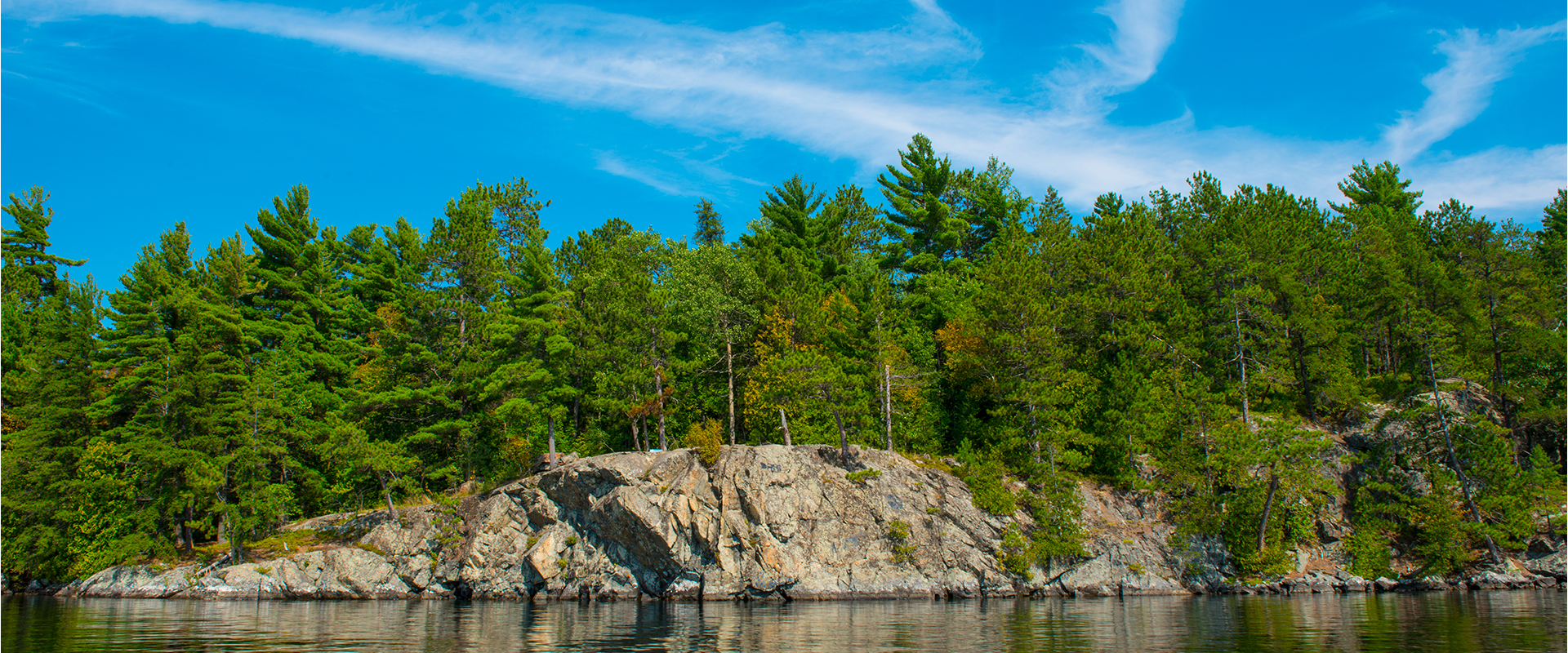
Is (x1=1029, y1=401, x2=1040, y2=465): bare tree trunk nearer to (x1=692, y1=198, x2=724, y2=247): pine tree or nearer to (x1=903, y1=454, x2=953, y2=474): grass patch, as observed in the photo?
(x1=903, y1=454, x2=953, y2=474): grass patch

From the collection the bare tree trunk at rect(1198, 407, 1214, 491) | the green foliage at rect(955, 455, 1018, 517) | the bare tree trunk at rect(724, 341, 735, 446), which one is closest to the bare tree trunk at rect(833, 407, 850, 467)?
the green foliage at rect(955, 455, 1018, 517)

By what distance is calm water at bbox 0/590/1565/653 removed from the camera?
1931 cm

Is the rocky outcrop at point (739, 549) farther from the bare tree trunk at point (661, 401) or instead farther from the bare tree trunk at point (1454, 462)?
the bare tree trunk at point (661, 401)

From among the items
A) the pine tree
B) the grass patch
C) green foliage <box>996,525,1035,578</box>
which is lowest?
green foliage <box>996,525,1035,578</box>

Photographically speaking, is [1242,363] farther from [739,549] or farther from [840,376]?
[739,549]

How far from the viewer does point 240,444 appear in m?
44.9

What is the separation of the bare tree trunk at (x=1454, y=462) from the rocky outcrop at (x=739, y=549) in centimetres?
118

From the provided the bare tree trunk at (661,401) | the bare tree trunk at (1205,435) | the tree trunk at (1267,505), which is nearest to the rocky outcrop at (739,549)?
the tree trunk at (1267,505)

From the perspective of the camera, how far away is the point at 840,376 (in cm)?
4100

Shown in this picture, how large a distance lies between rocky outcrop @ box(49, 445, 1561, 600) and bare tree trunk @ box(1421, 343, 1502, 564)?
118 cm

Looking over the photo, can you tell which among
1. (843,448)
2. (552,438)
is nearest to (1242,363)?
(843,448)

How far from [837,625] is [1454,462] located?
1346 inches

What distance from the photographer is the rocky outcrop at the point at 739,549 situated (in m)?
38.1

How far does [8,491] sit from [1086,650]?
55054mm
